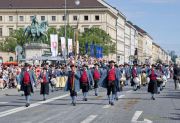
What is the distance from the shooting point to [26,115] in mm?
19438

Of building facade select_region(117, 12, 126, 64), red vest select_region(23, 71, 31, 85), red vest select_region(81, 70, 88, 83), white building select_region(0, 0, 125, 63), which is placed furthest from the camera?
building facade select_region(117, 12, 126, 64)

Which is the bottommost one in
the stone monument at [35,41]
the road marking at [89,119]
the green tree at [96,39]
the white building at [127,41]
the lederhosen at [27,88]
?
the road marking at [89,119]

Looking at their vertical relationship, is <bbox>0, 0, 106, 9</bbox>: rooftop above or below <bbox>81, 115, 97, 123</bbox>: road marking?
above

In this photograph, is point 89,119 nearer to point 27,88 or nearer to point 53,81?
point 27,88

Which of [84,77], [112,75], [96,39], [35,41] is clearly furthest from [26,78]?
[96,39]

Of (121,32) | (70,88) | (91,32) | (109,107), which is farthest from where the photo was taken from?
(121,32)

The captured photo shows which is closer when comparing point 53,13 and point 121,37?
point 53,13

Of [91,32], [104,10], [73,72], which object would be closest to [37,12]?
[104,10]

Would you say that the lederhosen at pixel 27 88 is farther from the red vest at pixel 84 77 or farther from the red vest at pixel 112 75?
the red vest at pixel 84 77

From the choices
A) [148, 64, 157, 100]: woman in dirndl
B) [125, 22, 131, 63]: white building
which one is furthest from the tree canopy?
[148, 64, 157, 100]: woman in dirndl

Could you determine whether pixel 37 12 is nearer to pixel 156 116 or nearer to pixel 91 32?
pixel 91 32

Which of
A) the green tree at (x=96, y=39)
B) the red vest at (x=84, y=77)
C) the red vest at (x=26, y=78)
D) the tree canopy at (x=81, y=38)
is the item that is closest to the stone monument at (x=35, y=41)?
the tree canopy at (x=81, y=38)

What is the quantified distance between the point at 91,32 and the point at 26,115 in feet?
315

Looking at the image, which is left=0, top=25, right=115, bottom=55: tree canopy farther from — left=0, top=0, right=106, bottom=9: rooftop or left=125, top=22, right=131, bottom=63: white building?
left=125, top=22, right=131, bottom=63: white building
